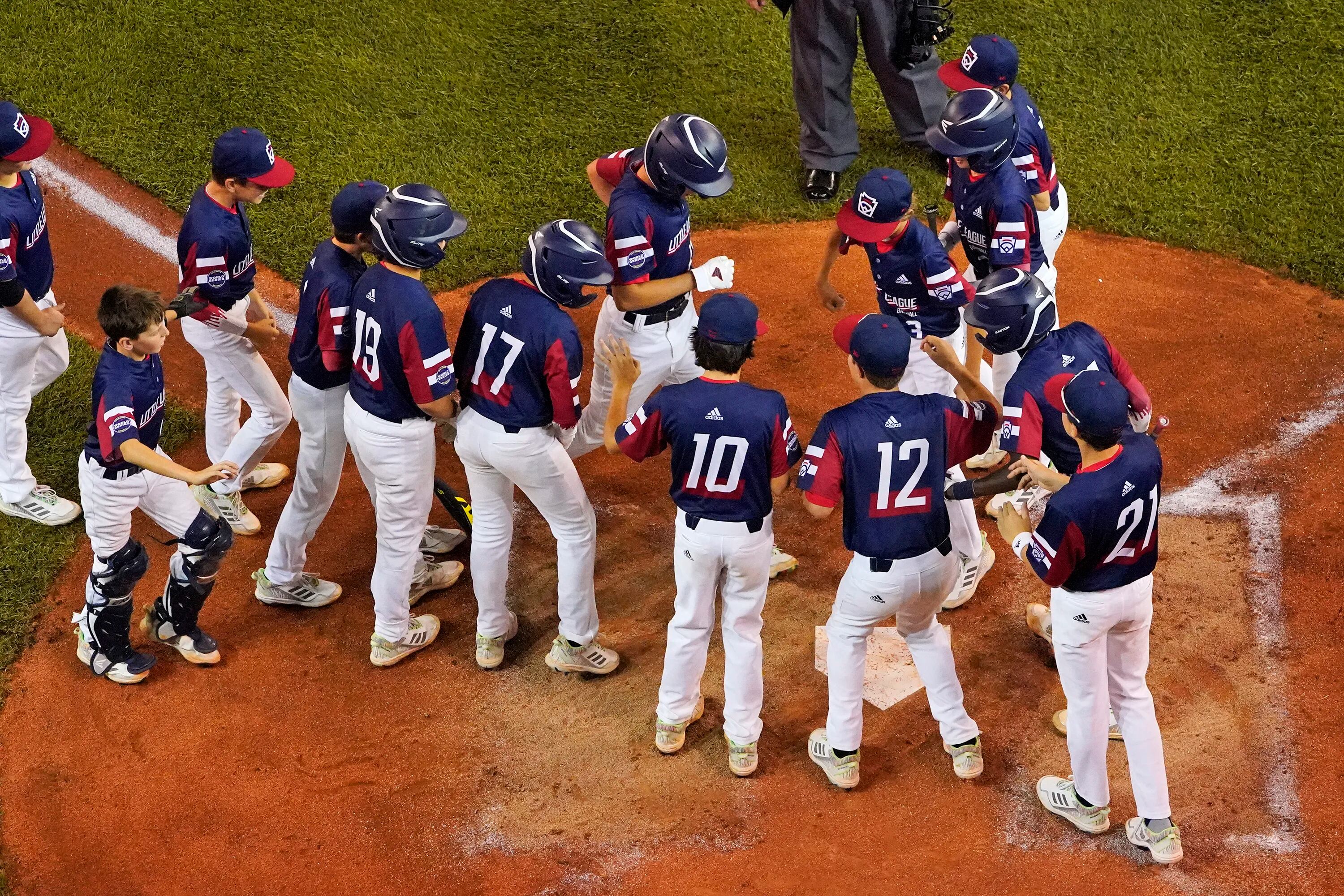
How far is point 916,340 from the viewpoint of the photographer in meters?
6.05

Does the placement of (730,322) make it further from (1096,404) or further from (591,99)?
(591,99)

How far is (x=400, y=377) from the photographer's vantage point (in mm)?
5371

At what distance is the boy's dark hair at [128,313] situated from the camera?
5.23 meters

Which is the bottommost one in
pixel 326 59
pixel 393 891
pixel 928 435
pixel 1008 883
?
Result: pixel 393 891

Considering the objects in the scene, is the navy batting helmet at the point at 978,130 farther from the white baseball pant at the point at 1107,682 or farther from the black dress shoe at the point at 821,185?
the black dress shoe at the point at 821,185

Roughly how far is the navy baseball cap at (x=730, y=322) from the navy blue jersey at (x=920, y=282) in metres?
1.26

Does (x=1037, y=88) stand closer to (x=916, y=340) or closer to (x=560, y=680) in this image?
(x=916, y=340)

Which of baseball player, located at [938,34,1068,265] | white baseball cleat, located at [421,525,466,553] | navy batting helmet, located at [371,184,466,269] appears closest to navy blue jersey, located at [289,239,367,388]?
navy batting helmet, located at [371,184,466,269]

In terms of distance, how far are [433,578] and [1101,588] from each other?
3.47m

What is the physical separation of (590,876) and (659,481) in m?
2.69

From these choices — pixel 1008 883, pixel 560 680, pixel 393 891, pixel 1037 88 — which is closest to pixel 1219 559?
pixel 1008 883

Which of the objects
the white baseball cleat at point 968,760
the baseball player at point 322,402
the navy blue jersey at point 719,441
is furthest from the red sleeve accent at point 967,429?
the baseball player at point 322,402

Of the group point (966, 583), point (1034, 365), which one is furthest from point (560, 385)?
point (966, 583)

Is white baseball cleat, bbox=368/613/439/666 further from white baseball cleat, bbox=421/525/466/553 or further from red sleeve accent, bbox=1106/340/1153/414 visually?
red sleeve accent, bbox=1106/340/1153/414
